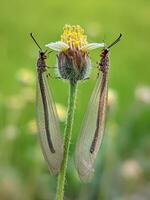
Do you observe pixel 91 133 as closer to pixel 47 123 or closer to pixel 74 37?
pixel 47 123

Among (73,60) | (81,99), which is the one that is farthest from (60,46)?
(81,99)

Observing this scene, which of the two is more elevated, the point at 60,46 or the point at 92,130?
the point at 60,46

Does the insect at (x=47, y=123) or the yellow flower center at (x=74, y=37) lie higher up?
the yellow flower center at (x=74, y=37)

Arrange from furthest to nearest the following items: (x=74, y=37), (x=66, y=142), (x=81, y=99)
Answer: (x=81, y=99) < (x=74, y=37) < (x=66, y=142)

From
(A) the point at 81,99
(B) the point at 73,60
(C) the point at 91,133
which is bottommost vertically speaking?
(A) the point at 81,99

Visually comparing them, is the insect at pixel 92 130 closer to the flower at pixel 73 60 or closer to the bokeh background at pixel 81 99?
the flower at pixel 73 60

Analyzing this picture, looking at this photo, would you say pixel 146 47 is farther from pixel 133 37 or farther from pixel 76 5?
pixel 76 5

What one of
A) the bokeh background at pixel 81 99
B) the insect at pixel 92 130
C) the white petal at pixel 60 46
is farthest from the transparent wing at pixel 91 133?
the bokeh background at pixel 81 99
